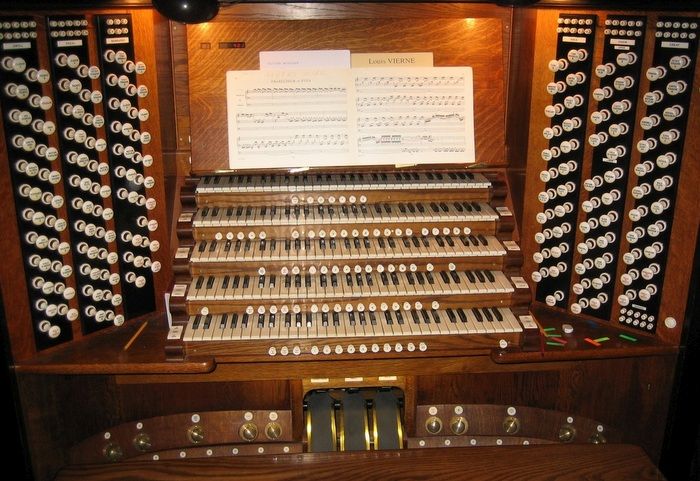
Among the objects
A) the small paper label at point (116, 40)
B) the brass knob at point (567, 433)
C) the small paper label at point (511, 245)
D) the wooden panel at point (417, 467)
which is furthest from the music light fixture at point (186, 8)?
the brass knob at point (567, 433)

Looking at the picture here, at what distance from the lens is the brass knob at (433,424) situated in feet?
10.2

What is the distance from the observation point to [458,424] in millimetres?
3125

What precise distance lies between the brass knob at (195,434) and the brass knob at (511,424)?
1435 millimetres

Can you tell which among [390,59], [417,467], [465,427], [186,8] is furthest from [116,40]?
[465,427]

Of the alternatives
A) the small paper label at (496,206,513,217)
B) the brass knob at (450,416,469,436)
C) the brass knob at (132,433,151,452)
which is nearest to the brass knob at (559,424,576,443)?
the brass knob at (450,416,469,436)

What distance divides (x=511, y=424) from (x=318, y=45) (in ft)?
6.45

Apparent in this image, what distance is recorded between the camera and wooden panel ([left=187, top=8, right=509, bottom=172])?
2820mm

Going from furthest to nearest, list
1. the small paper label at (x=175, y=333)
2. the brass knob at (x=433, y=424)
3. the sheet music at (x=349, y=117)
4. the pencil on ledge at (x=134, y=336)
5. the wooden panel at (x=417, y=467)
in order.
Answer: the brass knob at (x=433, y=424), the sheet music at (x=349, y=117), the pencil on ledge at (x=134, y=336), the small paper label at (x=175, y=333), the wooden panel at (x=417, y=467)

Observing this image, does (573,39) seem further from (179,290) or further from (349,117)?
(179,290)

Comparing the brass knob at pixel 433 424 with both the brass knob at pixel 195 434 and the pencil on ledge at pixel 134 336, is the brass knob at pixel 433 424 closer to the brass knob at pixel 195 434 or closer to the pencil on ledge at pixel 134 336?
the brass knob at pixel 195 434

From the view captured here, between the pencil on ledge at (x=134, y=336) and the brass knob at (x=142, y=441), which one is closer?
the pencil on ledge at (x=134, y=336)

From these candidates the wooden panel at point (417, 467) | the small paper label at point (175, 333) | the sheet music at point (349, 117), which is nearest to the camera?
the wooden panel at point (417, 467)

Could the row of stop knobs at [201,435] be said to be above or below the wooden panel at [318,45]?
below

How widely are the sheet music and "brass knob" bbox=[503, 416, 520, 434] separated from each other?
4.12 feet
